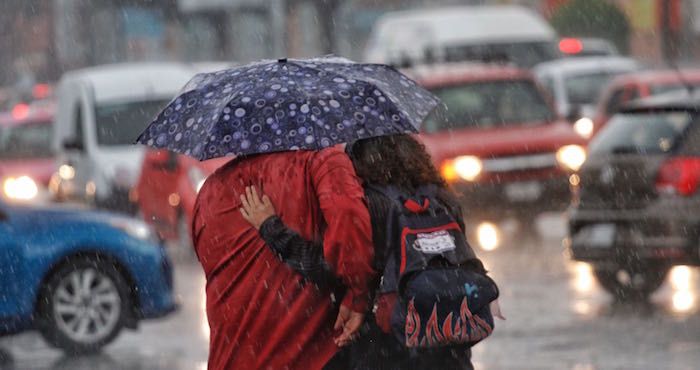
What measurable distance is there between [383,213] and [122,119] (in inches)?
594

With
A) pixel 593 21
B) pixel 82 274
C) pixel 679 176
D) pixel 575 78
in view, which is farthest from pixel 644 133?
pixel 593 21

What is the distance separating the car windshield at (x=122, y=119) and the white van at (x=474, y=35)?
803cm

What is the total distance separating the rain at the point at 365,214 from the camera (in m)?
5.41

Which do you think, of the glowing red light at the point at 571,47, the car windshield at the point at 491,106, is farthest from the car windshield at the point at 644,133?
the glowing red light at the point at 571,47

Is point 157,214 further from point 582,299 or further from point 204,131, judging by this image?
point 204,131

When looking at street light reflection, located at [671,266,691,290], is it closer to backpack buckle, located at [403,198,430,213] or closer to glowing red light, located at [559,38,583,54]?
backpack buckle, located at [403,198,430,213]

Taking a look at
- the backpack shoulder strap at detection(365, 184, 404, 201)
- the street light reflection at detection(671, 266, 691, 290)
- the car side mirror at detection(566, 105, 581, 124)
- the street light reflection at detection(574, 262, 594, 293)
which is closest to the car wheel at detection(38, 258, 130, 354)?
the street light reflection at detection(574, 262, 594, 293)

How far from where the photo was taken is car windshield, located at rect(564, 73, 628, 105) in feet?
91.8

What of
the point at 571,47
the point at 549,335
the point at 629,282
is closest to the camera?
the point at 549,335

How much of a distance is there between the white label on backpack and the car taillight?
22.1 ft

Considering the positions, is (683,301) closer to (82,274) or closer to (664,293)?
(664,293)

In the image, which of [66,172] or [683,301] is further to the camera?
[66,172]

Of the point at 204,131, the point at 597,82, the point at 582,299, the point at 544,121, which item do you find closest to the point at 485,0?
the point at 597,82

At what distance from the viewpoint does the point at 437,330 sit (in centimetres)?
541
